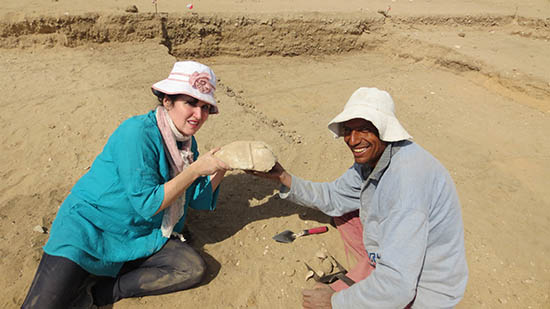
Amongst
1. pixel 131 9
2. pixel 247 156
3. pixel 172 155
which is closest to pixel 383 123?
pixel 247 156

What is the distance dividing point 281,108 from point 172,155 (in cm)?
353

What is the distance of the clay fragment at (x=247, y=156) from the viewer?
223cm

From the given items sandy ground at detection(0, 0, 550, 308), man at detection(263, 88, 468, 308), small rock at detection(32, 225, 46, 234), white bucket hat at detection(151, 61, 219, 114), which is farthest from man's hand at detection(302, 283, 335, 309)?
small rock at detection(32, 225, 46, 234)

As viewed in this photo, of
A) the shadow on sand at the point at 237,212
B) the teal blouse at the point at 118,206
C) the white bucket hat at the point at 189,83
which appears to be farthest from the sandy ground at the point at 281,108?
the white bucket hat at the point at 189,83

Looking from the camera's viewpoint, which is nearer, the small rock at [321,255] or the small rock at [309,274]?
the small rock at [309,274]

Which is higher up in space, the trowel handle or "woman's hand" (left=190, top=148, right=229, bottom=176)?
"woman's hand" (left=190, top=148, right=229, bottom=176)

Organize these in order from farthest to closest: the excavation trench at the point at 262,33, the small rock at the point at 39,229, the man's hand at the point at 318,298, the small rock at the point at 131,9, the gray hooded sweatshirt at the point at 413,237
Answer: the small rock at the point at 131,9 < the excavation trench at the point at 262,33 < the small rock at the point at 39,229 < the man's hand at the point at 318,298 < the gray hooded sweatshirt at the point at 413,237

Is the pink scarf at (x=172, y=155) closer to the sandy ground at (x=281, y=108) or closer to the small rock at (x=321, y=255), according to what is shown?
the sandy ground at (x=281, y=108)

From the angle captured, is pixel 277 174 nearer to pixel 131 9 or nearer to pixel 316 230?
pixel 316 230

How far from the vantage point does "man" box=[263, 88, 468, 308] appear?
69.8 inches

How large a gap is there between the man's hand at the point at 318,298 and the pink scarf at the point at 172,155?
0.97 metres

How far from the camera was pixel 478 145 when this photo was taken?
480 cm

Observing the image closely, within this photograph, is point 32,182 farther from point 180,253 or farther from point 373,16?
point 373,16

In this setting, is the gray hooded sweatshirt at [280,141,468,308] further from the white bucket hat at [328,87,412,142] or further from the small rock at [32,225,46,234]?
the small rock at [32,225,46,234]
